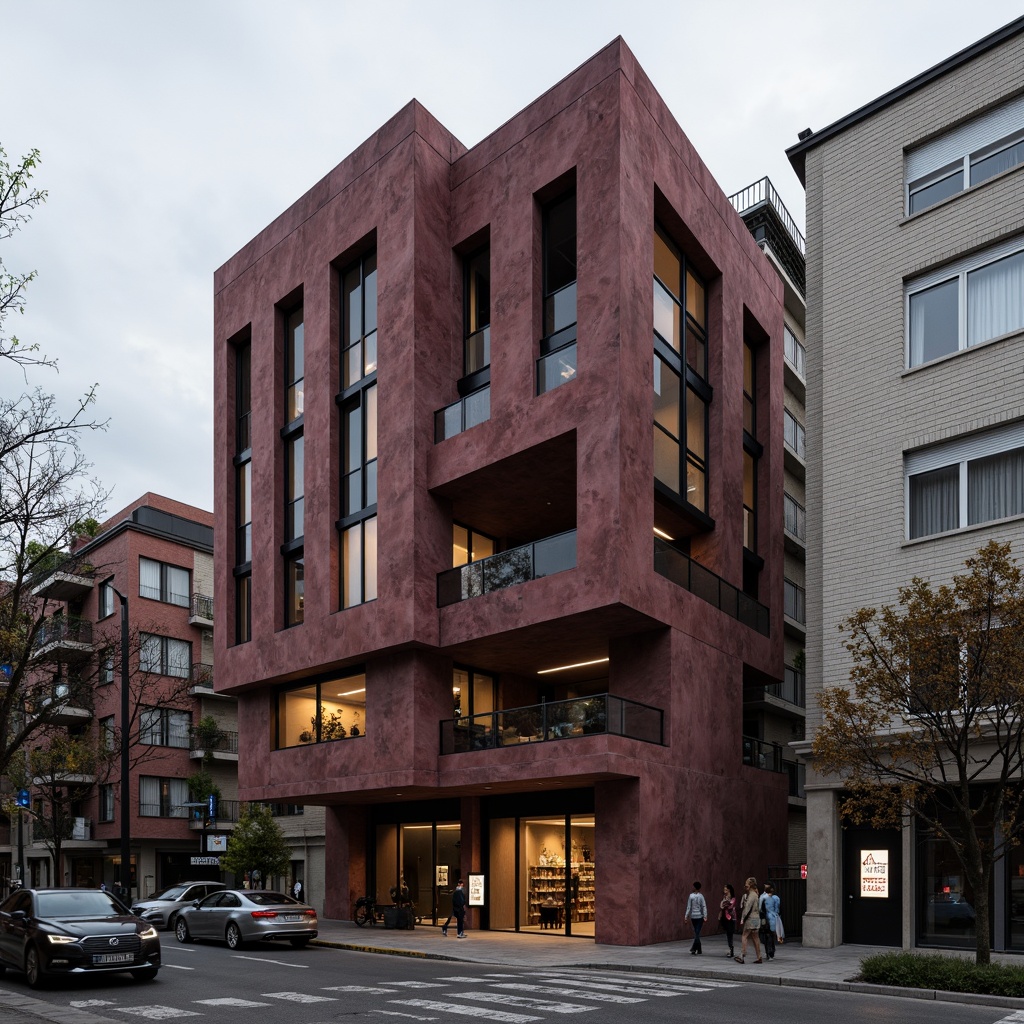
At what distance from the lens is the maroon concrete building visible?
25531 mm

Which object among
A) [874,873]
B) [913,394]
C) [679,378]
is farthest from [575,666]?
[913,394]

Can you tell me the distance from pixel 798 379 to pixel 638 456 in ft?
74.2

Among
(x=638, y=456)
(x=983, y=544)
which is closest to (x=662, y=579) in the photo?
(x=638, y=456)

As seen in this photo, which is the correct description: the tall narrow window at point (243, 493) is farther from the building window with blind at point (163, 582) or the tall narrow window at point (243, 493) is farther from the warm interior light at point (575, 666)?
the building window with blind at point (163, 582)

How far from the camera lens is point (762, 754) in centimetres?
3189

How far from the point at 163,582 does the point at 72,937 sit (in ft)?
123

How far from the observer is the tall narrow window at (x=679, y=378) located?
28188mm

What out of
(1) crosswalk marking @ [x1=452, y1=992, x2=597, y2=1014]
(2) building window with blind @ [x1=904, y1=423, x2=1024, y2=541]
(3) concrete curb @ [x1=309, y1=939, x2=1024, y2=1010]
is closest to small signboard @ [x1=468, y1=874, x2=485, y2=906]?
(3) concrete curb @ [x1=309, y1=939, x2=1024, y2=1010]

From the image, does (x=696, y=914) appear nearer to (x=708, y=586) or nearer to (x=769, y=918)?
(x=769, y=918)

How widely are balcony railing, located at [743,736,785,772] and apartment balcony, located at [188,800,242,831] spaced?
2621 centimetres

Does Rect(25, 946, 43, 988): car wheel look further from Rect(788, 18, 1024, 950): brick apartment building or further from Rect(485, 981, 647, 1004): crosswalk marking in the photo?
Rect(788, 18, 1024, 950): brick apartment building

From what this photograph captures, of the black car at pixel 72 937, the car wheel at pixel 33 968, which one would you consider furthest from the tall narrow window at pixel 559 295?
the car wheel at pixel 33 968

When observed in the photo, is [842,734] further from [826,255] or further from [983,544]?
[826,255]

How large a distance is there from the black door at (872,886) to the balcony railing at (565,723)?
A: 4.98 metres
